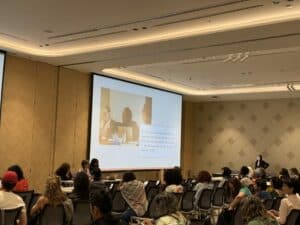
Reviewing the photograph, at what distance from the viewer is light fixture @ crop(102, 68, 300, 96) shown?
40.1 feet

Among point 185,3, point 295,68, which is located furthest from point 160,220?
point 295,68

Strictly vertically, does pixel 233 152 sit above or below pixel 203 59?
below

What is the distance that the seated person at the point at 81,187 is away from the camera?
19.2 feet

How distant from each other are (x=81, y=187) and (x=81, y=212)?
0.48 m

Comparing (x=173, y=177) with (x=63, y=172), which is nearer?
(x=173, y=177)

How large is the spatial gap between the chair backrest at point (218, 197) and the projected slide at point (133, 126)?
3.99 m

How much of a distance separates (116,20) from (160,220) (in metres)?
4.84

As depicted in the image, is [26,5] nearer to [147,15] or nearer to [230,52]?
[147,15]

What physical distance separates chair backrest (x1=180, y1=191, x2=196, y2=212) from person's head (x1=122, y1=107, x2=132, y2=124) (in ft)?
16.3

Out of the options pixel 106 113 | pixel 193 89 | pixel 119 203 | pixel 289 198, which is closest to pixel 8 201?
pixel 119 203

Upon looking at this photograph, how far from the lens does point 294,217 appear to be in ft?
16.8

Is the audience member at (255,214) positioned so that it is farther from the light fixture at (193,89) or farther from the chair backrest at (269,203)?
the light fixture at (193,89)

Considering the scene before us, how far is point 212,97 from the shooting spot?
52.2ft

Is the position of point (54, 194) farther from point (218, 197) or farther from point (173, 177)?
point (218, 197)
